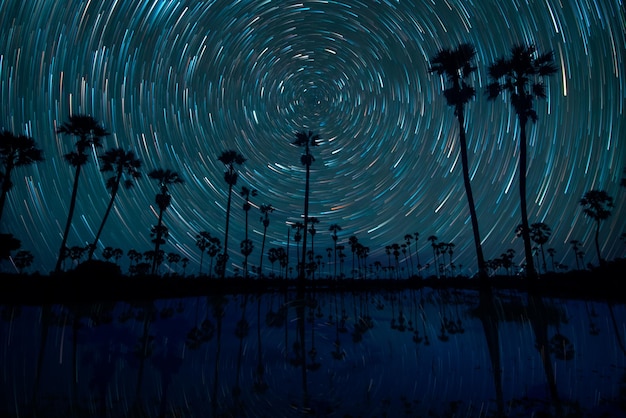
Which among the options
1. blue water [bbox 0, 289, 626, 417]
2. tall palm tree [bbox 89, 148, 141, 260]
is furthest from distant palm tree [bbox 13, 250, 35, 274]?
blue water [bbox 0, 289, 626, 417]

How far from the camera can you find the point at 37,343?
9352mm

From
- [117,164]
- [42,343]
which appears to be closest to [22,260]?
[117,164]

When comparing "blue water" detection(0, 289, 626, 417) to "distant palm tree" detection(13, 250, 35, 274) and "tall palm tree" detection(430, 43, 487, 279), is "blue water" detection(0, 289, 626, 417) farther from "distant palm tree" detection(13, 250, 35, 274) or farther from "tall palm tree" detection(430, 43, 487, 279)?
"distant palm tree" detection(13, 250, 35, 274)

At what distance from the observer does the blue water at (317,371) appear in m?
4.83

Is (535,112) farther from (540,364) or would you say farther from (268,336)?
(268,336)

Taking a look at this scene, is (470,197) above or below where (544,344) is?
above

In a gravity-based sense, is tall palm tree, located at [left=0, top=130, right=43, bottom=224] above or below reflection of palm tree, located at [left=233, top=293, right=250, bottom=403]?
above

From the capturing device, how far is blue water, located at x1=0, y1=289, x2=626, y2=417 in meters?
4.83

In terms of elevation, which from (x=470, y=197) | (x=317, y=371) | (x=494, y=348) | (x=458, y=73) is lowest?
(x=317, y=371)

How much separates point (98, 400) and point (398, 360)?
5.79 meters

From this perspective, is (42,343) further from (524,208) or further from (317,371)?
(524,208)

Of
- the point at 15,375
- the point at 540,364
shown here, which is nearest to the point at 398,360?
the point at 540,364

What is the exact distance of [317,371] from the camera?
666cm

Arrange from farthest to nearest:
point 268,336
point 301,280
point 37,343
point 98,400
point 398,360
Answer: point 301,280 < point 268,336 < point 37,343 < point 398,360 < point 98,400
